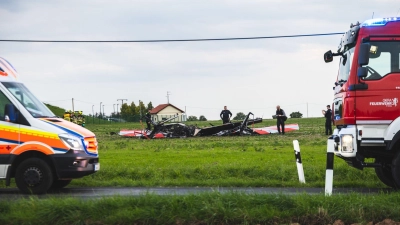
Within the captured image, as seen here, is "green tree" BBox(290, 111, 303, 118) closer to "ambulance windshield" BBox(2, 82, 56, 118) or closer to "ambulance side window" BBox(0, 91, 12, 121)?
"ambulance windshield" BBox(2, 82, 56, 118)

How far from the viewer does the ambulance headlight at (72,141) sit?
36.6 feet

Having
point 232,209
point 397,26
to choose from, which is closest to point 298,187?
point 397,26

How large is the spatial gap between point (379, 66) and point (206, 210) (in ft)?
16.3

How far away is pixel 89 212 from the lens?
796 centimetres

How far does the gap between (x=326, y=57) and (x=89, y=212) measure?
6.62m

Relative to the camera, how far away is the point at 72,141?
441 inches

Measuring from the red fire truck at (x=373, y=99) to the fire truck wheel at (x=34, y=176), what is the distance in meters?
5.46

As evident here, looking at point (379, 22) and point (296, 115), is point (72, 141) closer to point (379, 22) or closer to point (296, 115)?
point (379, 22)

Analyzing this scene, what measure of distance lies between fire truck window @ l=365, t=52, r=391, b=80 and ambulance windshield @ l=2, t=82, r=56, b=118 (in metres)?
6.39

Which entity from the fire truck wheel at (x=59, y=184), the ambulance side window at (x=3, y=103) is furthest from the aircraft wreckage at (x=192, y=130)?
the ambulance side window at (x=3, y=103)

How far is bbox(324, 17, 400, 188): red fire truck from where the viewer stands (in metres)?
10.6

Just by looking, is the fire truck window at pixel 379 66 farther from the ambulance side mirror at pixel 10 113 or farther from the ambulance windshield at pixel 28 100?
the ambulance side mirror at pixel 10 113

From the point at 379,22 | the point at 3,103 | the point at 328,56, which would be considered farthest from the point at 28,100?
the point at 379,22

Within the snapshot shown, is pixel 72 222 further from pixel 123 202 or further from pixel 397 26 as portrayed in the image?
pixel 397 26
